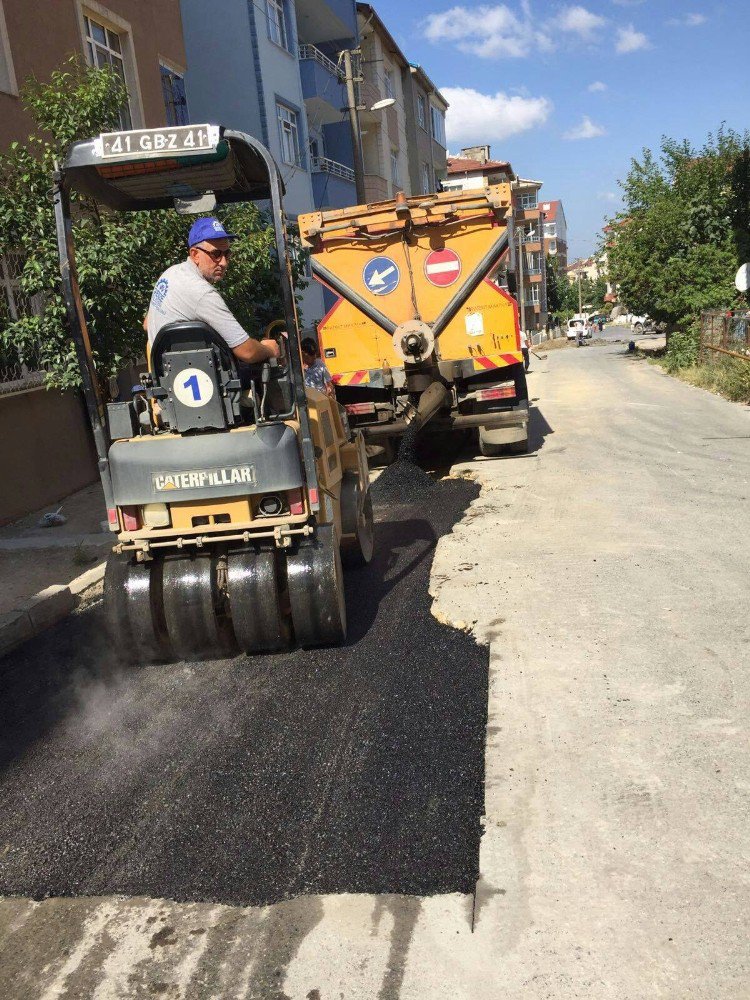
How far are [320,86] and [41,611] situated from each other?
71.1 ft

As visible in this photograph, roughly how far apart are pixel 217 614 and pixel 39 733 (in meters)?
1.10

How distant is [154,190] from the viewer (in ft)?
17.1

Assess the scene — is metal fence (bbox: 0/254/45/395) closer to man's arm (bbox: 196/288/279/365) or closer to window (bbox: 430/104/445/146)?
man's arm (bbox: 196/288/279/365)

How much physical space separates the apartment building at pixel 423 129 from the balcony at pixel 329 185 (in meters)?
13.7

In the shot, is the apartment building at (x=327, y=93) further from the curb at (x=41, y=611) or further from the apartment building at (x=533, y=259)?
the apartment building at (x=533, y=259)

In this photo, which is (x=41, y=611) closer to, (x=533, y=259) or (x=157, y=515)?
(x=157, y=515)

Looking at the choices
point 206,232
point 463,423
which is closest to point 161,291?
point 206,232

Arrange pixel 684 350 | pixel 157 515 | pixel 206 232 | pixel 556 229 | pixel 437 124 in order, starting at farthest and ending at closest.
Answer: pixel 556 229
pixel 437 124
pixel 684 350
pixel 157 515
pixel 206 232

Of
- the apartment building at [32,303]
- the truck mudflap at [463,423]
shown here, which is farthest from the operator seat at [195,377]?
the truck mudflap at [463,423]

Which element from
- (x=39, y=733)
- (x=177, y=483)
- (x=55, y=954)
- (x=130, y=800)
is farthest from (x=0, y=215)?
(x=55, y=954)

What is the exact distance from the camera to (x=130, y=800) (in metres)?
3.60

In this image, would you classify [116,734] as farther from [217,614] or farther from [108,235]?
[108,235]

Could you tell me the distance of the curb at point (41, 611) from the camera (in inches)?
228

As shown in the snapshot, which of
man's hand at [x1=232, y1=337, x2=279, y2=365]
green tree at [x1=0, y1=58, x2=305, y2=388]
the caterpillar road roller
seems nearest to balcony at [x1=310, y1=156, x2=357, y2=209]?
green tree at [x1=0, y1=58, x2=305, y2=388]
